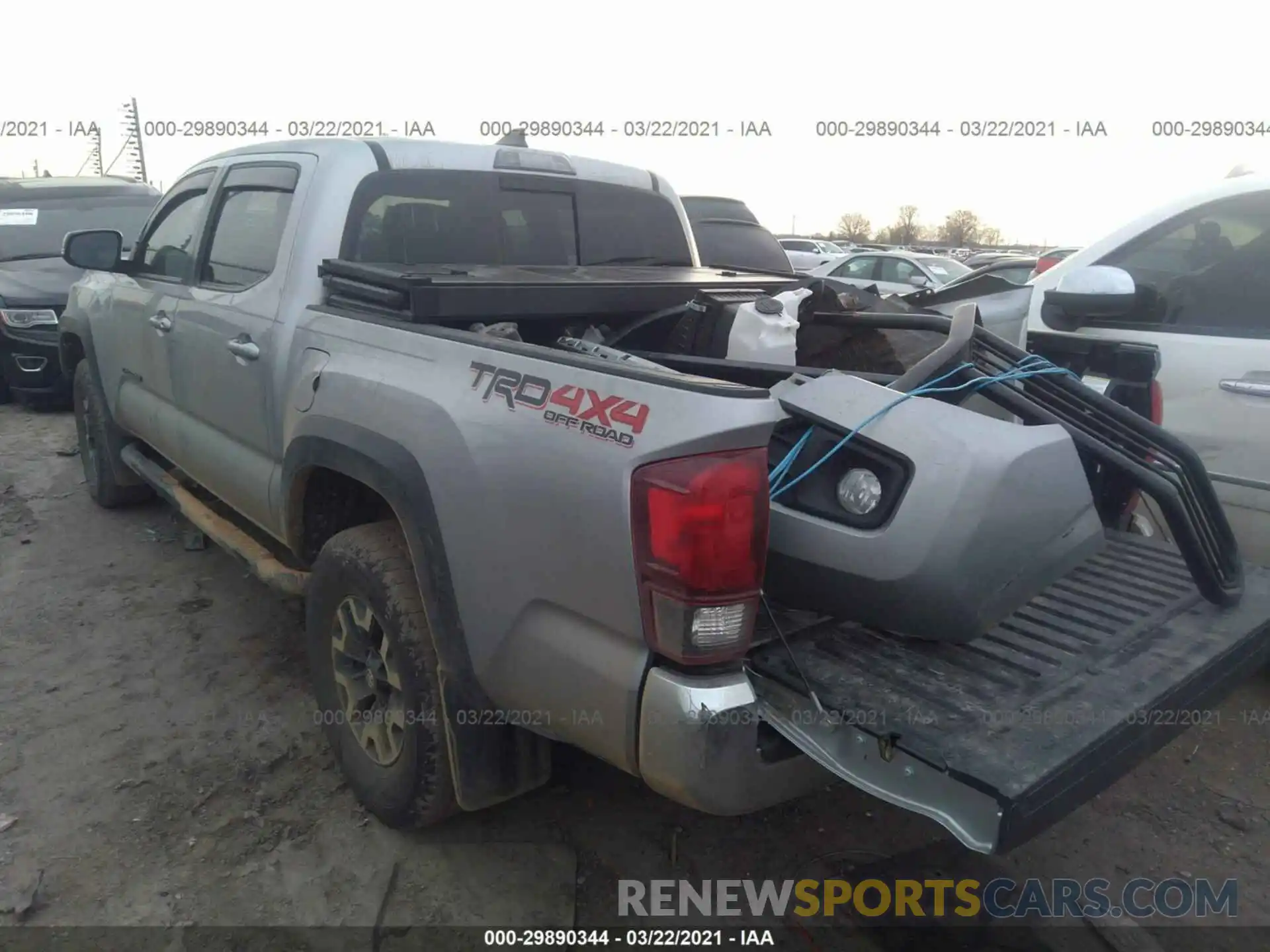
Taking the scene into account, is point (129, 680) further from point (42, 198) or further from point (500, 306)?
point (42, 198)

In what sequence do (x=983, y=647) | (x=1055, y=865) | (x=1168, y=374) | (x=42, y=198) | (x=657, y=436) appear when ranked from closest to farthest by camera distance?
(x=657, y=436)
(x=983, y=647)
(x=1055, y=865)
(x=1168, y=374)
(x=42, y=198)

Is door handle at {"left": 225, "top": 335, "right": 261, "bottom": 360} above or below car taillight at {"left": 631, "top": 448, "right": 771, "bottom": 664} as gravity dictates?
above

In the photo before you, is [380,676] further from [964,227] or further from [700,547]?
[964,227]

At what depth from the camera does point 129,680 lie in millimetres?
3691

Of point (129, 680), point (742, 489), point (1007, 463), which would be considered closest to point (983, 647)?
point (1007, 463)

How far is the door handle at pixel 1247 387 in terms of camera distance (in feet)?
10.8

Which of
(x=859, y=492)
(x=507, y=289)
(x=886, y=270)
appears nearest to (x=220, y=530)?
(x=507, y=289)

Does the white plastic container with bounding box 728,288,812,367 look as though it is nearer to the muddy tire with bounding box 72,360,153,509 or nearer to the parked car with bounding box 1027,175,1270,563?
the parked car with bounding box 1027,175,1270,563

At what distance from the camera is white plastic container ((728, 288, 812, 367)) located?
2.89m

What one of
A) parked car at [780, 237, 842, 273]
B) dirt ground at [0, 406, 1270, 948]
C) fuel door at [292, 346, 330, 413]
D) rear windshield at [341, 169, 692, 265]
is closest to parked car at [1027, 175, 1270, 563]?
dirt ground at [0, 406, 1270, 948]

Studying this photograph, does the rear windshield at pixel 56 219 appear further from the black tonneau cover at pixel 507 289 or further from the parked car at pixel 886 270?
the parked car at pixel 886 270

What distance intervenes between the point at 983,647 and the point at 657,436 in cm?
91

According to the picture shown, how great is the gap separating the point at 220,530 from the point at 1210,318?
3984mm

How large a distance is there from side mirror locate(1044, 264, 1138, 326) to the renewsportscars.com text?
2044 millimetres
